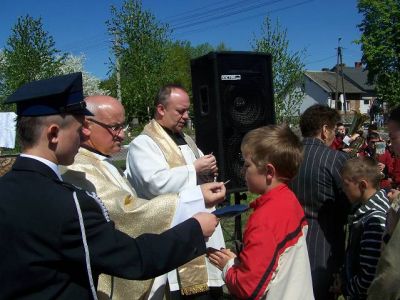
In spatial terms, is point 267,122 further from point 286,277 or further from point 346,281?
point 286,277

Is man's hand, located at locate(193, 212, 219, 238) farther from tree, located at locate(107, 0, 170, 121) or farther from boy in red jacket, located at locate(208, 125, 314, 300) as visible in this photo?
tree, located at locate(107, 0, 170, 121)

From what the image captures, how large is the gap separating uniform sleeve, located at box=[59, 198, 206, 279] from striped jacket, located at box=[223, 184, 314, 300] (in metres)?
0.40

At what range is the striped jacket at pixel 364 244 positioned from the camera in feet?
9.59

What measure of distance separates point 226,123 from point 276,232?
2096mm

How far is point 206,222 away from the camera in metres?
1.96

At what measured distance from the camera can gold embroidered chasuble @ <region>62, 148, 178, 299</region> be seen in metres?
2.33

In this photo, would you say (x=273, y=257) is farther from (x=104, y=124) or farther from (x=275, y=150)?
(x=104, y=124)

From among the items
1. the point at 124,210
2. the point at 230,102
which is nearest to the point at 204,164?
the point at 230,102

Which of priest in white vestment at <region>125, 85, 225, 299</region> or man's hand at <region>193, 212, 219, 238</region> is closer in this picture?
man's hand at <region>193, 212, 219, 238</region>

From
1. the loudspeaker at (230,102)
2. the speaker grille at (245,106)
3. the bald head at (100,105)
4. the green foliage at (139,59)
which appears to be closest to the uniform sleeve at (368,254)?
the loudspeaker at (230,102)

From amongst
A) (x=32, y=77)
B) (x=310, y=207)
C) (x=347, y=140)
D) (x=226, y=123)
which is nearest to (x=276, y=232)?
(x=310, y=207)

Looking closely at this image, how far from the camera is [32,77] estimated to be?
50.4ft

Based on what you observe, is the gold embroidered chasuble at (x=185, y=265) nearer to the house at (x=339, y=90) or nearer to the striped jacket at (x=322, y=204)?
the striped jacket at (x=322, y=204)

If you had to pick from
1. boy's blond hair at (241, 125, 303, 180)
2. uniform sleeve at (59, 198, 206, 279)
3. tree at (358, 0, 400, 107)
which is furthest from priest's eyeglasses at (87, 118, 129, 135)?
tree at (358, 0, 400, 107)
